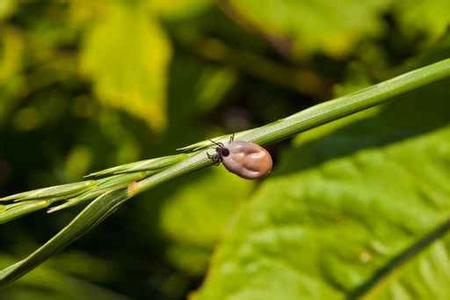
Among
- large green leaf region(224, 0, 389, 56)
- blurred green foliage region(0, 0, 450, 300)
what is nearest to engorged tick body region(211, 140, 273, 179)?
→ blurred green foliage region(0, 0, 450, 300)

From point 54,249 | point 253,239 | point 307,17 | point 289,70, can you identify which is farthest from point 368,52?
point 54,249

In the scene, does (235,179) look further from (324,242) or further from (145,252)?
(324,242)

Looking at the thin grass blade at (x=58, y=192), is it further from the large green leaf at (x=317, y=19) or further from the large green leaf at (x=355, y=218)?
the large green leaf at (x=317, y=19)

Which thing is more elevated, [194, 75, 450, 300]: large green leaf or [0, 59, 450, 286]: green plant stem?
[194, 75, 450, 300]: large green leaf

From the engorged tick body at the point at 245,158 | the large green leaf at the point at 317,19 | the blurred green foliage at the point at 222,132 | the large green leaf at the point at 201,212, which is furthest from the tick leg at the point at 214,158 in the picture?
the large green leaf at the point at 201,212

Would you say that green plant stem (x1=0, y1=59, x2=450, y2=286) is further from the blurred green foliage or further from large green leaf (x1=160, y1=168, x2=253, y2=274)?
large green leaf (x1=160, y1=168, x2=253, y2=274)
